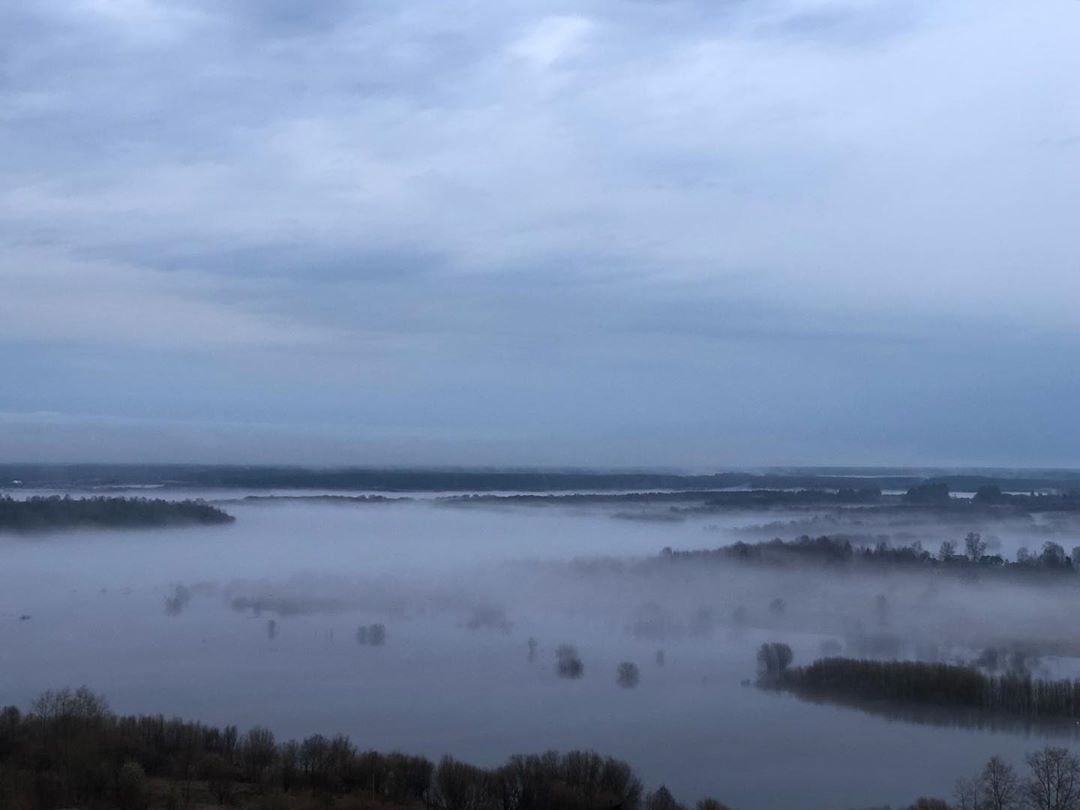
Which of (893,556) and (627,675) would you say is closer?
(627,675)

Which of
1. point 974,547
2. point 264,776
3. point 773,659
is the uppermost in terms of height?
point 974,547

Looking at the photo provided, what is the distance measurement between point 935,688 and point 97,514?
3719 centimetres

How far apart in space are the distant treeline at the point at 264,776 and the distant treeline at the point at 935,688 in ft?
26.9

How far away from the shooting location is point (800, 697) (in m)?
21.6

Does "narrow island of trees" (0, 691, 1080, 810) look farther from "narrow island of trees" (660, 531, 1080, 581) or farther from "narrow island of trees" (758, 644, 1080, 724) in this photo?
"narrow island of trees" (660, 531, 1080, 581)

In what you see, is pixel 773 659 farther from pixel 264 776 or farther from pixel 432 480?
pixel 432 480

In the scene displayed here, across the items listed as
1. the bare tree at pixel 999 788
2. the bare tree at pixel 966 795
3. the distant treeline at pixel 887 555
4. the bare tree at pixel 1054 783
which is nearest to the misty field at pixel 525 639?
the bare tree at pixel 966 795

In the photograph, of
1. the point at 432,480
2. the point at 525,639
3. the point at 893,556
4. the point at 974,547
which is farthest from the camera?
the point at 432,480

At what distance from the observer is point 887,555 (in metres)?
41.8

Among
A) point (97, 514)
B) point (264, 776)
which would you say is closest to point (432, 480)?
point (97, 514)

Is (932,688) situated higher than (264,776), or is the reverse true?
(264,776)

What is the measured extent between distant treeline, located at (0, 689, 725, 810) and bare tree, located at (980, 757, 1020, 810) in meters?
2.82

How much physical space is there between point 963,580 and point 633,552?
44.9ft

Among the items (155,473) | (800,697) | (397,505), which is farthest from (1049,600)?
(155,473)
